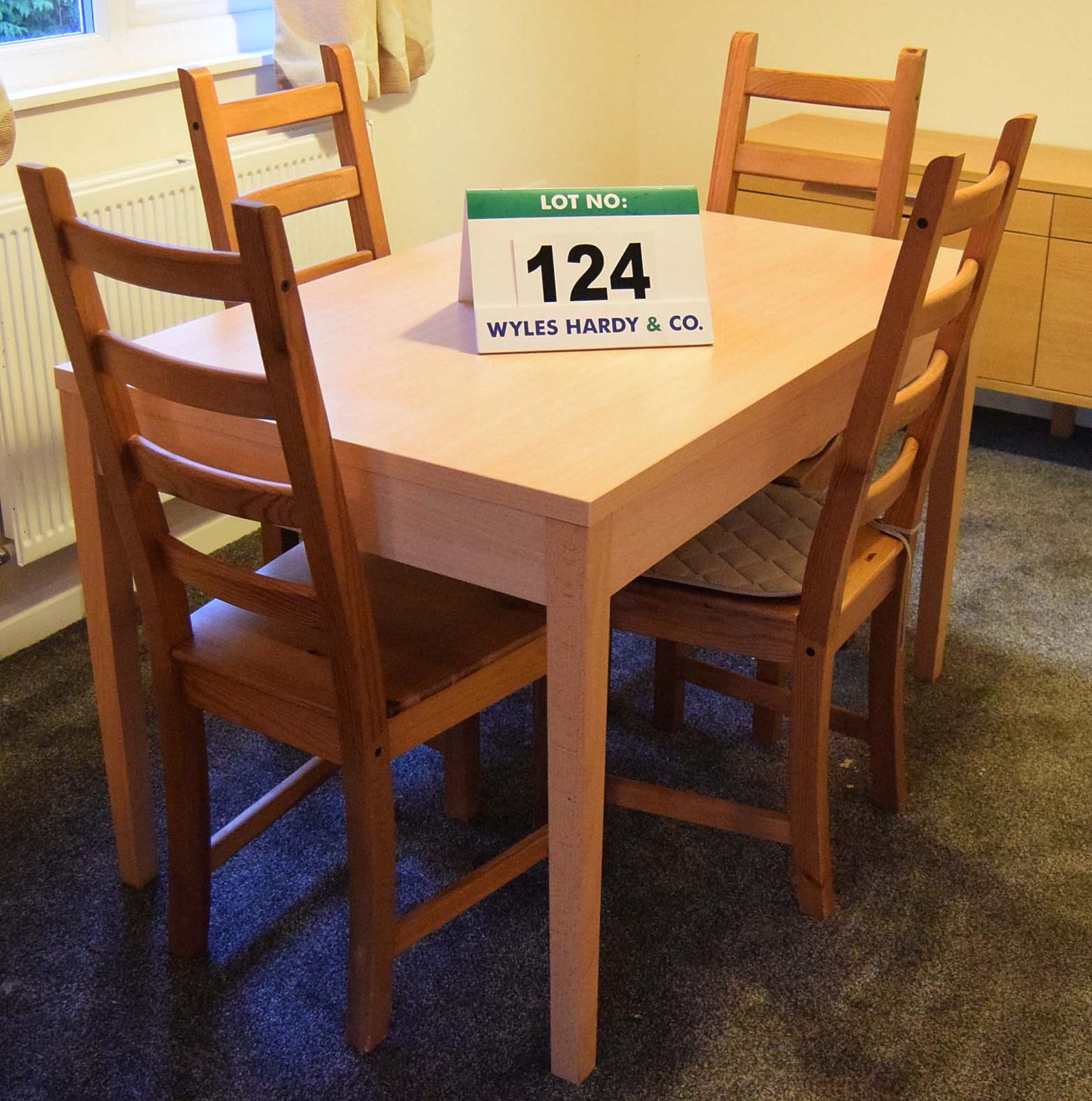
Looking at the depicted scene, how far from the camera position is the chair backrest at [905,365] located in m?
1.41

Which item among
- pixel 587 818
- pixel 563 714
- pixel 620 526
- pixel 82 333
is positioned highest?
pixel 82 333

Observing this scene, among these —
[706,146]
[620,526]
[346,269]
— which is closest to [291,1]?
[346,269]

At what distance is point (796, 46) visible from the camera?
137 inches

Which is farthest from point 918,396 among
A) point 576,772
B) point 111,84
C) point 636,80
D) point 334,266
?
point 636,80

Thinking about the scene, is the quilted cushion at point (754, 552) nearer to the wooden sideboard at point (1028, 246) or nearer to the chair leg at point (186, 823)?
the chair leg at point (186, 823)

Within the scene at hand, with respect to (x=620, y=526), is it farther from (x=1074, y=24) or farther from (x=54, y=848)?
(x=1074, y=24)

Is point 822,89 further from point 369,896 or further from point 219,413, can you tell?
point 369,896

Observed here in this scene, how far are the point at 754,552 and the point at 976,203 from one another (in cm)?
49

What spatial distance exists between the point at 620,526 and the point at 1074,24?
8.02 ft

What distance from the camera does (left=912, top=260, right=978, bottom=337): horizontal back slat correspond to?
148 centimetres

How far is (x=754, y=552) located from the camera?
170 cm

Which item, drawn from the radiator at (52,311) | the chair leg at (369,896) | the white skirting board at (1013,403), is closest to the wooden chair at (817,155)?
the radiator at (52,311)

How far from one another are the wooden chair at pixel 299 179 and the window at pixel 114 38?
0.47 metres

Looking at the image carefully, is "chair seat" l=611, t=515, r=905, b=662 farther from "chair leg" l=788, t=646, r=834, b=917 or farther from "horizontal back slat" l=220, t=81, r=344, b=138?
"horizontal back slat" l=220, t=81, r=344, b=138
